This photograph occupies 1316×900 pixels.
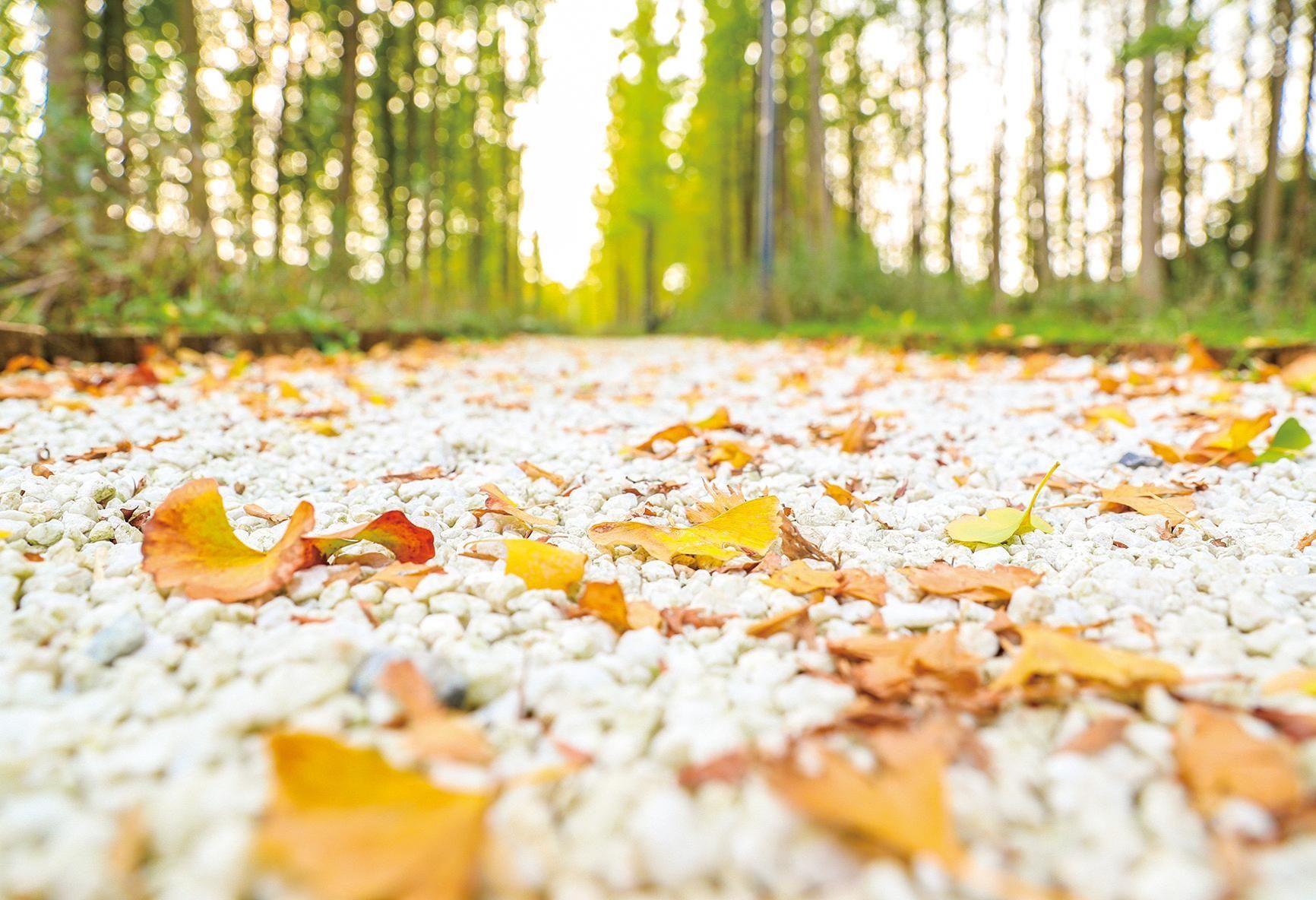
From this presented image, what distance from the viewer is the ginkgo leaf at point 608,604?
1066 mm

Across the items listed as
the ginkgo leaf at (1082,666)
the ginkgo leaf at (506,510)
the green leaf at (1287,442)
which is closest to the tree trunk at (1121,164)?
the green leaf at (1287,442)

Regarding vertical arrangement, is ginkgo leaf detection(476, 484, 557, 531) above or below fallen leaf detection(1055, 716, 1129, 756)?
above

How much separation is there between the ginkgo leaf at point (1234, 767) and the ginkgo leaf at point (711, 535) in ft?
2.32

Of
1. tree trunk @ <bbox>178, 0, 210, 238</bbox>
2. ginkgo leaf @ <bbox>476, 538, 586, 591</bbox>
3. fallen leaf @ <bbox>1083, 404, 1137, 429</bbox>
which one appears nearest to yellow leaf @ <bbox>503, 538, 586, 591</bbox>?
ginkgo leaf @ <bbox>476, 538, 586, 591</bbox>

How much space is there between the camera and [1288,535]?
4.59 ft

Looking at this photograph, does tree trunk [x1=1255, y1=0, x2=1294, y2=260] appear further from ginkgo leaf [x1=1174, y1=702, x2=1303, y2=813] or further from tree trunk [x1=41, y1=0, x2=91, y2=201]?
tree trunk [x1=41, y1=0, x2=91, y2=201]

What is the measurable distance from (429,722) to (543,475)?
3.66ft

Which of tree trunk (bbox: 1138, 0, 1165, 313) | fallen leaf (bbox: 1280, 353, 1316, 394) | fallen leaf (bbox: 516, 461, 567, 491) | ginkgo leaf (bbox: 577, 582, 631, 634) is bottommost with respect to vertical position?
ginkgo leaf (bbox: 577, 582, 631, 634)

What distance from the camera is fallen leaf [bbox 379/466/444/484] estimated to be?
1835 mm

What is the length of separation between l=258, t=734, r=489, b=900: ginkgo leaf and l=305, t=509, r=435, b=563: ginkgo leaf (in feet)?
2.15

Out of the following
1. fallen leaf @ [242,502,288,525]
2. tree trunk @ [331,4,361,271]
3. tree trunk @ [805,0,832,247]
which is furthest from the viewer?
tree trunk @ [805,0,832,247]

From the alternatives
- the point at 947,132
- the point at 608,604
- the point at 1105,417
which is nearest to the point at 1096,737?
the point at 608,604

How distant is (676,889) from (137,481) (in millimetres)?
1558

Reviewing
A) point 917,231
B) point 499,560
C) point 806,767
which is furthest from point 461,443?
point 917,231
